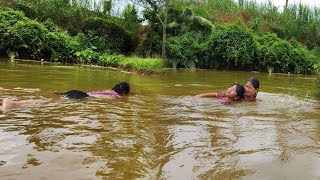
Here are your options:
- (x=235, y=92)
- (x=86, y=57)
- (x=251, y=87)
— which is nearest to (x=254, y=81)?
(x=251, y=87)

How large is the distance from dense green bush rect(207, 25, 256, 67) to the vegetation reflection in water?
52.6 ft

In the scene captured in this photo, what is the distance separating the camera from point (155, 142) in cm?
396

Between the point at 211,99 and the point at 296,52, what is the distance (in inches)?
698

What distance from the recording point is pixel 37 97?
23.2 ft

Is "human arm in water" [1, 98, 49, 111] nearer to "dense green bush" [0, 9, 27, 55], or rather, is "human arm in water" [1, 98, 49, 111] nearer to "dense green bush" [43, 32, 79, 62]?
"dense green bush" [43, 32, 79, 62]

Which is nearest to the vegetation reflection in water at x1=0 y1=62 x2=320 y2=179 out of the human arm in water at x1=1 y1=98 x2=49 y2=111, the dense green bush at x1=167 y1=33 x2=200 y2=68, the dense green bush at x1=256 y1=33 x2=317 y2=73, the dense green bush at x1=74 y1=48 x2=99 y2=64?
the human arm in water at x1=1 y1=98 x2=49 y2=111

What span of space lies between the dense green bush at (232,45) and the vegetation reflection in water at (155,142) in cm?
1604

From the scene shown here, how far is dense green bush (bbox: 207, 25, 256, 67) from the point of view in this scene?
22.5 meters

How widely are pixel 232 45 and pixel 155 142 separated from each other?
19.7 m

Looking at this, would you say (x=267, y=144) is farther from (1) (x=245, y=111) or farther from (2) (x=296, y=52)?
(2) (x=296, y=52)

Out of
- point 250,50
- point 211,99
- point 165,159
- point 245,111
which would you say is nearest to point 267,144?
point 165,159

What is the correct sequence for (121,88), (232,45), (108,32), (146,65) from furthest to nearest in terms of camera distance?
(108,32) → (232,45) → (146,65) → (121,88)

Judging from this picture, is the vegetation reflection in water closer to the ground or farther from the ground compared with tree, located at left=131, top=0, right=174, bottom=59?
closer to the ground

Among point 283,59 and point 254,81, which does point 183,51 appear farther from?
point 254,81
